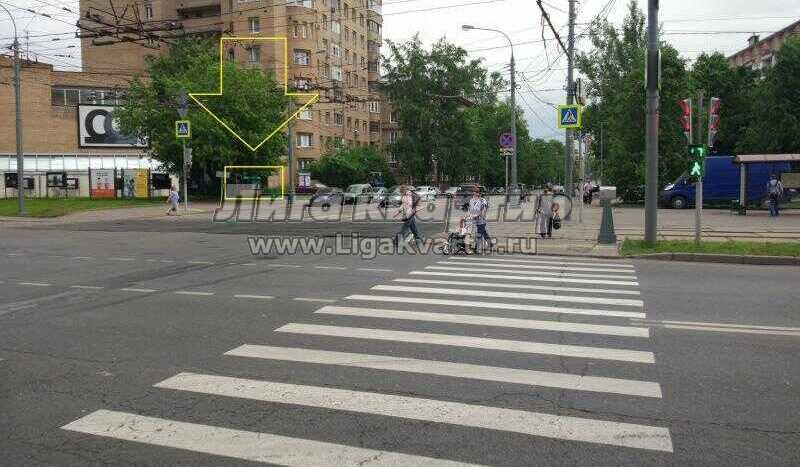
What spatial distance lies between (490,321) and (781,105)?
4177 centimetres

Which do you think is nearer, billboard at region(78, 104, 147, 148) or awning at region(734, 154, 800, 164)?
awning at region(734, 154, 800, 164)

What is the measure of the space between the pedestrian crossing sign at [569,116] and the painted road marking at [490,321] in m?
15.4

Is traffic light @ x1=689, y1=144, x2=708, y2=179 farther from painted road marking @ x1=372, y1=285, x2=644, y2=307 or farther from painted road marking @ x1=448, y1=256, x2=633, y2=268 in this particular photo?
painted road marking @ x1=372, y1=285, x2=644, y2=307

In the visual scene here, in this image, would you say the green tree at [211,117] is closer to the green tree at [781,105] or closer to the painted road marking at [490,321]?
the green tree at [781,105]

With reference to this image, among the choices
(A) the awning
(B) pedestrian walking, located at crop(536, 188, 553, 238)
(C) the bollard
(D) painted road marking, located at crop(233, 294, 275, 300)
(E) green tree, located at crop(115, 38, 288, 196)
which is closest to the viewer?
(D) painted road marking, located at crop(233, 294, 275, 300)

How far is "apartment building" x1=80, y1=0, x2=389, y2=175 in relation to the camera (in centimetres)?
6744

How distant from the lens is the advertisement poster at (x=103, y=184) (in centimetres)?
5038

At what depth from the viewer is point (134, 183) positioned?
165 feet

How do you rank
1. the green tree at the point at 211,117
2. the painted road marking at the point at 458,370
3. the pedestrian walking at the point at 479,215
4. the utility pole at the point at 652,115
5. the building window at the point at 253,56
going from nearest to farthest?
the painted road marking at the point at 458,370
the utility pole at the point at 652,115
the pedestrian walking at the point at 479,215
the green tree at the point at 211,117
the building window at the point at 253,56

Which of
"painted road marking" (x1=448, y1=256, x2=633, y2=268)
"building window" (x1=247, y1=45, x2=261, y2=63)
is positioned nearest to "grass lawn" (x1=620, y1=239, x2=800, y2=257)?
"painted road marking" (x1=448, y1=256, x2=633, y2=268)

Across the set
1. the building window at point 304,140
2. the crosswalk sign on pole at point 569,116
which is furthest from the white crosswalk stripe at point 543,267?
the building window at point 304,140

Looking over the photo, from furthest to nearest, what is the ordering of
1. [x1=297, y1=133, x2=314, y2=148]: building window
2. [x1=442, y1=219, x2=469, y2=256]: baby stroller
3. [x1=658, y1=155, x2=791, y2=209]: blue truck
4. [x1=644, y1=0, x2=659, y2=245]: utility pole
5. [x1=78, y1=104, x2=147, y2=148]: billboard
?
1. [x1=297, y1=133, x2=314, y2=148]: building window
2. [x1=78, y1=104, x2=147, y2=148]: billboard
3. [x1=658, y1=155, x2=791, y2=209]: blue truck
4. [x1=442, y1=219, x2=469, y2=256]: baby stroller
5. [x1=644, y1=0, x2=659, y2=245]: utility pole

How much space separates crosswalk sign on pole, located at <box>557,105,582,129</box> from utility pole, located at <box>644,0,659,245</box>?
6101 mm

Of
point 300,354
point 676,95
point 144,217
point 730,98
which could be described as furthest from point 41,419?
point 730,98
